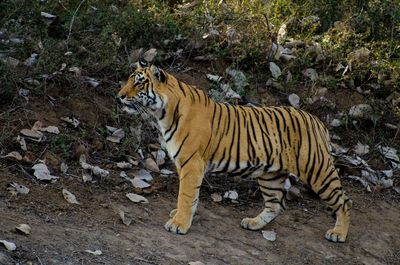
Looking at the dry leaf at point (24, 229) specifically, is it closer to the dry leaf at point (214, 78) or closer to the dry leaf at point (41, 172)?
the dry leaf at point (41, 172)

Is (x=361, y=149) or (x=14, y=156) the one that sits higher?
(x=14, y=156)

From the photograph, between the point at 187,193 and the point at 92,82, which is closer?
the point at 187,193

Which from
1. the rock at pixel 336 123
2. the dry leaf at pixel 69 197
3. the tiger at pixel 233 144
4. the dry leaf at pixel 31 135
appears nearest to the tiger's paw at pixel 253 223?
the tiger at pixel 233 144

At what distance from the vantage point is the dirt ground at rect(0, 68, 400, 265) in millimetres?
5457

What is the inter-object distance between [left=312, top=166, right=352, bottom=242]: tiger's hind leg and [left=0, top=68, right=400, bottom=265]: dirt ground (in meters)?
0.10

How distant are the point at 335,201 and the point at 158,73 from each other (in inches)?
76.8

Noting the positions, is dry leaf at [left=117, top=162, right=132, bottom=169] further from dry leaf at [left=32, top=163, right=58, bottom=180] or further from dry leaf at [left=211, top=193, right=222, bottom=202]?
dry leaf at [left=211, top=193, right=222, bottom=202]

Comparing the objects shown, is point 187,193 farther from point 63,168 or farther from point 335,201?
point 335,201

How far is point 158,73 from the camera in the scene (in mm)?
6250

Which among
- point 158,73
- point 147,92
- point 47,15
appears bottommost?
point 47,15

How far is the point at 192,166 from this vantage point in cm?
620

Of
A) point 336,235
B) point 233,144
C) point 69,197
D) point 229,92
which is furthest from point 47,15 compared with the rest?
point 336,235

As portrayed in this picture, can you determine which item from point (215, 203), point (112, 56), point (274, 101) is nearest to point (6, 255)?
point (215, 203)

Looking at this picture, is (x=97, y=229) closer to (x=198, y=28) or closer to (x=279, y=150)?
(x=279, y=150)
